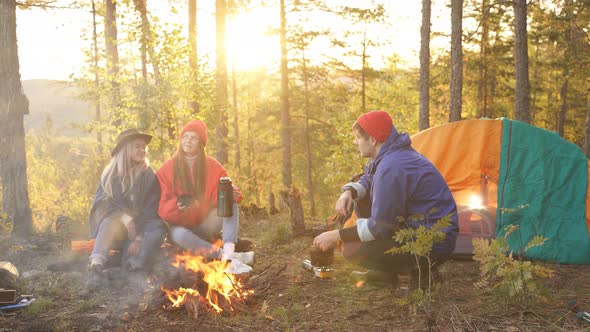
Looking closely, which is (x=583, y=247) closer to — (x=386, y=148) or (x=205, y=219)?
(x=386, y=148)

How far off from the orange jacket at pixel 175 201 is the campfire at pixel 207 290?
3.06ft

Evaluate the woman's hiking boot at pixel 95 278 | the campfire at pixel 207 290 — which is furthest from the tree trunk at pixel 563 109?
the woman's hiking boot at pixel 95 278

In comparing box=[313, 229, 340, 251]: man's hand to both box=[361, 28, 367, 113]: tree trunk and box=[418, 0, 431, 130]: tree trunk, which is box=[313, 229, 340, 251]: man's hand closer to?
box=[418, 0, 431, 130]: tree trunk

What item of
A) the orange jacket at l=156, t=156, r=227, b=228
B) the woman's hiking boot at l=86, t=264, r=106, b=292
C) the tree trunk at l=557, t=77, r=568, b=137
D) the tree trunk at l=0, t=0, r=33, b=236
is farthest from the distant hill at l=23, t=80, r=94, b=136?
the woman's hiking boot at l=86, t=264, r=106, b=292

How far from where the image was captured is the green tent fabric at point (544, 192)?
18.4 feet

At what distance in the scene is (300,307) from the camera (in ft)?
13.4

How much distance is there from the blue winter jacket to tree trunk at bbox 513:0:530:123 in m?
5.80

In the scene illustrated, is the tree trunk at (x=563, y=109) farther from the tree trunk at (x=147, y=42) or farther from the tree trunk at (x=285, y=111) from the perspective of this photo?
the tree trunk at (x=147, y=42)

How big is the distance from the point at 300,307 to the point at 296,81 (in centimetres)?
1933

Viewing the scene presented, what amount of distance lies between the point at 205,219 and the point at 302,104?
17.2 meters

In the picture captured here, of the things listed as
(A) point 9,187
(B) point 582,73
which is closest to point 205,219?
(A) point 9,187

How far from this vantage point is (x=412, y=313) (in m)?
3.77

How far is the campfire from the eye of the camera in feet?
13.0

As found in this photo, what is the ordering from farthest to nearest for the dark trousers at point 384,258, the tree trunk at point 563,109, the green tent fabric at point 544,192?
the tree trunk at point 563,109 < the green tent fabric at point 544,192 < the dark trousers at point 384,258
